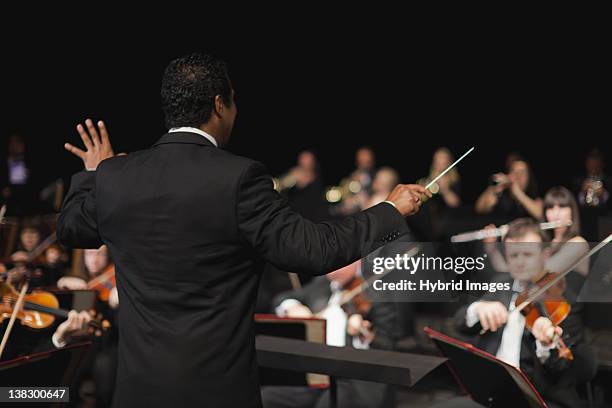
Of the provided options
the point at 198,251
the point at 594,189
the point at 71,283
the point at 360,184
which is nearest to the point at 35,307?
the point at 71,283

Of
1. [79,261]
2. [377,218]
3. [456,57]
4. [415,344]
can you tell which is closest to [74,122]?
[79,261]

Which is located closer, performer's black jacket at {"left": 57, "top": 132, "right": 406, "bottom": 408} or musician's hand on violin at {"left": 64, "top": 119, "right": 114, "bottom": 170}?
performer's black jacket at {"left": 57, "top": 132, "right": 406, "bottom": 408}

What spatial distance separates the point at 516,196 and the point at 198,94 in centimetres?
276

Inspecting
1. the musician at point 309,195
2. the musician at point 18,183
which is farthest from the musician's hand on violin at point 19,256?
the musician at point 309,195

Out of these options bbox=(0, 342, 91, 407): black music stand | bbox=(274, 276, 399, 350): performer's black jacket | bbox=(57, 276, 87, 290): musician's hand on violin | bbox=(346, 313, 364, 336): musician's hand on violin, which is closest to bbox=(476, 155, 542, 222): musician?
bbox=(274, 276, 399, 350): performer's black jacket

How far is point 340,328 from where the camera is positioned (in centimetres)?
355

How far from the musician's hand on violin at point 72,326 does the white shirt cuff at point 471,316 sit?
140 cm

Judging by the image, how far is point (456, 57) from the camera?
28.3ft

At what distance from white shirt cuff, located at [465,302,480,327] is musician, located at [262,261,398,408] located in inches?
27.1

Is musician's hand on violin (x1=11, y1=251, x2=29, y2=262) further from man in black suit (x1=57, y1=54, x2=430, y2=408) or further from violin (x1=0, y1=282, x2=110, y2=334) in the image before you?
man in black suit (x1=57, y1=54, x2=430, y2=408)

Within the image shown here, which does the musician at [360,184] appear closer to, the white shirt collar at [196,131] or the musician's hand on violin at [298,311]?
the musician's hand on violin at [298,311]

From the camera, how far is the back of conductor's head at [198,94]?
1.63 meters

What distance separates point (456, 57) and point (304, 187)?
3.06 metres

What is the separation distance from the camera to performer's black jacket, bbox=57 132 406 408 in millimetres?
1559
